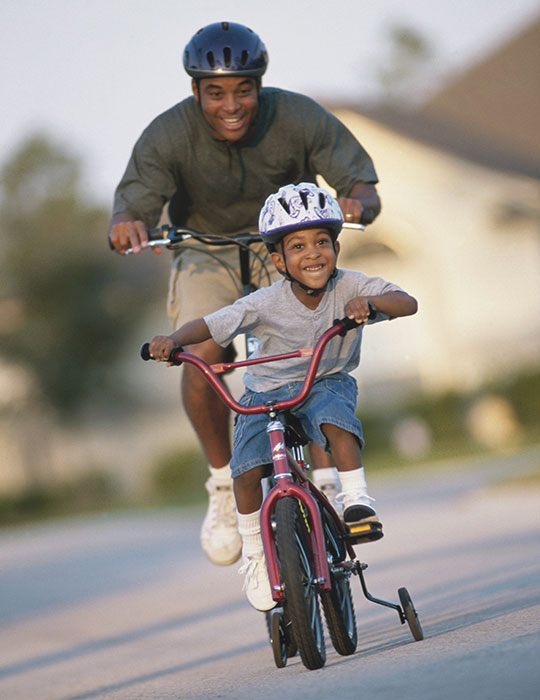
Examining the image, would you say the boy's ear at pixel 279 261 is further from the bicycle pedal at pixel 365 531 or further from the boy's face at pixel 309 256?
the bicycle pedal at pixel 365 531

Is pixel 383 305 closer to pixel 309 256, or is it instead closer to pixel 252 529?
pixel 309 256

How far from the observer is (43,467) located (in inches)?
1367

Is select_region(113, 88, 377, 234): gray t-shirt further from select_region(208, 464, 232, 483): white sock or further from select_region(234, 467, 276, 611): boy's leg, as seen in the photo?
select_region(234, 467, 276, 611): boy's leg

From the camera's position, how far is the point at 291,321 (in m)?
5.75

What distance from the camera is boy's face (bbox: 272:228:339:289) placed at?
561 cm

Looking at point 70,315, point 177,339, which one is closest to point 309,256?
point 177,339

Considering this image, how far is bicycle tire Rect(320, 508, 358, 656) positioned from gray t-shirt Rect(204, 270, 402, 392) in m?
0.68

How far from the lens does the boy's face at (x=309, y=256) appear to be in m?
5.61

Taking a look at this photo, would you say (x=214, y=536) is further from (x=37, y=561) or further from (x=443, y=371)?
(x=443, y=371)

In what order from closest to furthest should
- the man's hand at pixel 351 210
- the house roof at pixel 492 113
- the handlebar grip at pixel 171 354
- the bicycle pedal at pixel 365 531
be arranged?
the handlebar grip at pixel 171 354 → the bicycle pedal at pixel 365 531 → the man's hand at pixel 351 210 → the house roof at pixel 492 113

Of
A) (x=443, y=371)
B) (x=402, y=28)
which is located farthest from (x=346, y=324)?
(x=402, y=28)

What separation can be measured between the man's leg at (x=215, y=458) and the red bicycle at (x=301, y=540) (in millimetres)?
1223

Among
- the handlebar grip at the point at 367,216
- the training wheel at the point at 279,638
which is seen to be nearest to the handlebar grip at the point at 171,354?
the training wheel at the point at 279,638

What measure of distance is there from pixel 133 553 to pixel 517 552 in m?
7.12
